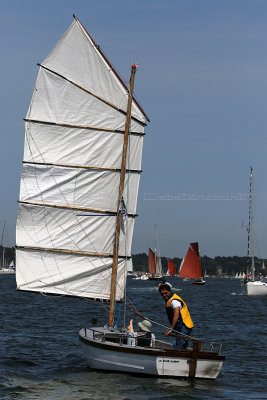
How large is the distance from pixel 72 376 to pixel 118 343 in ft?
A: 5.46

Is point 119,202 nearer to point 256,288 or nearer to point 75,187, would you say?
point 75,187

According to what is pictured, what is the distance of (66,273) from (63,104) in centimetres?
609

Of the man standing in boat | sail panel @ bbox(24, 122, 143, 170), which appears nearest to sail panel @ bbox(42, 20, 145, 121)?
sail panel @ bbox(24, 122, 143, 170)

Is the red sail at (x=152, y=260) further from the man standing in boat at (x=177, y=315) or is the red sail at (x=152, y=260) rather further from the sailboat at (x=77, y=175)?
the man standing in boat at (x=177, y=315)

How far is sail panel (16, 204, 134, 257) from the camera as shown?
23.8 meters

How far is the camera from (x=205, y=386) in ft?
61.1

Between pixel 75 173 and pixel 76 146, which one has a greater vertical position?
pixel 76 146

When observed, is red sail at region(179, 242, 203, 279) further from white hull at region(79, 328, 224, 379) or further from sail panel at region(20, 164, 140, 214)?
white hull at region(79, 328, 224, 379)

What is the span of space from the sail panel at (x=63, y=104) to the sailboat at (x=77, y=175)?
4 centimetres

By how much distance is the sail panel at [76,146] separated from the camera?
23.8 metres

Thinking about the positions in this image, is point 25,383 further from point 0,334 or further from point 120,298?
point 0,334

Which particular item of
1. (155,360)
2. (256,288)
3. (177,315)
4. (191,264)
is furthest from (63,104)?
(191,264)

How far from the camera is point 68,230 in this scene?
24.2 meters

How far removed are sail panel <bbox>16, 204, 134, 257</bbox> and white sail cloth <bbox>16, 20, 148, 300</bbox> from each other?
0.04 metres
